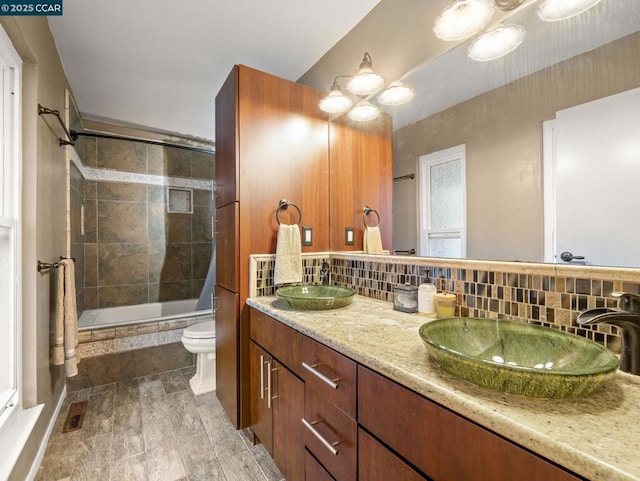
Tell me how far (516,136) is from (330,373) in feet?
3.57

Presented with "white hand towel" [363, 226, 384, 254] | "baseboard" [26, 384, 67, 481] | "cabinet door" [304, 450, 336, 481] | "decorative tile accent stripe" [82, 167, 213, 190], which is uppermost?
"decorative tile accent stripe" [82, 167, 213, 190]

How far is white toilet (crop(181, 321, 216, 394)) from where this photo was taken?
90.4 inches

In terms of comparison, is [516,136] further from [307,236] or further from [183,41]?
[183,41]

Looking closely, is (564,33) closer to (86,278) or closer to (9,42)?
(9,42)

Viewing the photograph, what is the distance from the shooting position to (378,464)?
794 millimetres

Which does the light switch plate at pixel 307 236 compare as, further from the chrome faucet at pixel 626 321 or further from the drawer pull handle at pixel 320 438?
the chrome faucet at pixel 626 321

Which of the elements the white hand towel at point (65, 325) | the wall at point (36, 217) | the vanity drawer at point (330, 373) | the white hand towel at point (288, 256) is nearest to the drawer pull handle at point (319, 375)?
the vanity drawer at point (330, 373)

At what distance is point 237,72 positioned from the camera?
1.68 meters

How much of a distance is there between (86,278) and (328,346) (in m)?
3.40

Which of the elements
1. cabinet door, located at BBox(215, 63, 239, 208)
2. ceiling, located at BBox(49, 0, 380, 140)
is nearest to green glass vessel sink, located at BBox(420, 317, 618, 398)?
cabinet door, located at BBox(215, 63, 239, 208)

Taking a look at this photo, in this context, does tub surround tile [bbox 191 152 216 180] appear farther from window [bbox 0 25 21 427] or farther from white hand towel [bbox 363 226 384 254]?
white hand towel [bbox 363 226 384 254]

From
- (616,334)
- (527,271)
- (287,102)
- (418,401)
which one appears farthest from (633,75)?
(287,102)

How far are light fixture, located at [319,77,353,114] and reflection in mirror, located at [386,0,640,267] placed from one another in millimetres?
525

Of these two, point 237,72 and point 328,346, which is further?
point 237,72
